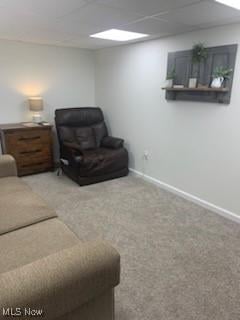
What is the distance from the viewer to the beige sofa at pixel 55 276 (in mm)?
992

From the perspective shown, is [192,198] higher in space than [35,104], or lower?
lower

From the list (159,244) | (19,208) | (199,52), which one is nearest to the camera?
(19,208)

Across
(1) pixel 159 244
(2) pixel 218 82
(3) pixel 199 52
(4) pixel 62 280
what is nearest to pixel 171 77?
(3) pixel 199 52

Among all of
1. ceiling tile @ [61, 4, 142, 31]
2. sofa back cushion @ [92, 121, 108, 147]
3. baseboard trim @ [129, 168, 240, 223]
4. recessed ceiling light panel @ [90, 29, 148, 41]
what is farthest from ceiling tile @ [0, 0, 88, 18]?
baseboard trim @ [129, 168, 240, 223]

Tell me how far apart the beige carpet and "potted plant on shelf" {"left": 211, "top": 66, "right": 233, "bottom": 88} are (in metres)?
1.49

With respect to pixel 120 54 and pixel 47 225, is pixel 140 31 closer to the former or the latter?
pixel 120 54

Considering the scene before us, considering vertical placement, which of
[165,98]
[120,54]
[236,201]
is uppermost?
[120,54]

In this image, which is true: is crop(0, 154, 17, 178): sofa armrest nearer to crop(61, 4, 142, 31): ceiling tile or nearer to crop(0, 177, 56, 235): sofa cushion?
crop(0, 177, 56, 235): sofa cushion

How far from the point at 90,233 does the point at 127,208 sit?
682 mm

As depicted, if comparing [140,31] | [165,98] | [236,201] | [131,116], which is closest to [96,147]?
[131,116]

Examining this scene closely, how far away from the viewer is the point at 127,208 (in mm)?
3105

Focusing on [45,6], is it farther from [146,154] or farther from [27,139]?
[146,154]

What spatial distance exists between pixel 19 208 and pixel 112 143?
8.11 feet

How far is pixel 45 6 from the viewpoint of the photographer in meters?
2.14
